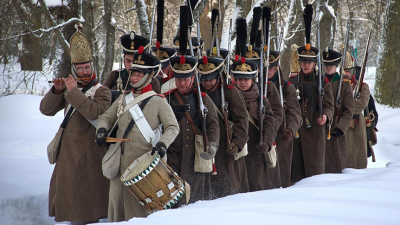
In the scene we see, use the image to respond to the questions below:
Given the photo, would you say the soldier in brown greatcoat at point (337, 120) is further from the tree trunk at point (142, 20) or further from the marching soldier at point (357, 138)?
the tree trunk at point (142, 20)

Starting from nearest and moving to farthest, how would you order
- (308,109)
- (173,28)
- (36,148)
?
(308,109) → (36,148) → (173,28)

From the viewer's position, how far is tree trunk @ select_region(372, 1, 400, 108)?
16.0 m

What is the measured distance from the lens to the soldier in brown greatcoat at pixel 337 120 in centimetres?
803

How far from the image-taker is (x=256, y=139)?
6.62 metres

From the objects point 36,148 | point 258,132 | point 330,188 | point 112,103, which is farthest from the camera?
point 36,148

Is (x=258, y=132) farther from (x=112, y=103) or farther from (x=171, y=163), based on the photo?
(x=112, y=103)

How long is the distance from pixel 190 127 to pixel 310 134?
284 cm

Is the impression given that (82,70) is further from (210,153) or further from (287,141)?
(287,141)

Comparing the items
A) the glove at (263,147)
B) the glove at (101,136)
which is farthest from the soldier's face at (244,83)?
the glove at (101,136)

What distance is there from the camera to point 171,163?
5.54 meters

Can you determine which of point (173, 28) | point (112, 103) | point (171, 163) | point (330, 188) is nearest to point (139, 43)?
point (112, 103)

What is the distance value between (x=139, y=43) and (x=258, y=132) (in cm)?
184

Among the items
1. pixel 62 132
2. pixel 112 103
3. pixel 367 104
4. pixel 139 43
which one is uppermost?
pixel 139 43

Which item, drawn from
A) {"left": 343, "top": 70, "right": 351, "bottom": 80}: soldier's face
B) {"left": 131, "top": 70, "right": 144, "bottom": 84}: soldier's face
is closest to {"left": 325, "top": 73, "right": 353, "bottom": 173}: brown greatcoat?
{"left": 343, "top": 70, "right": 351, "bottom": 80}: soldier's face
